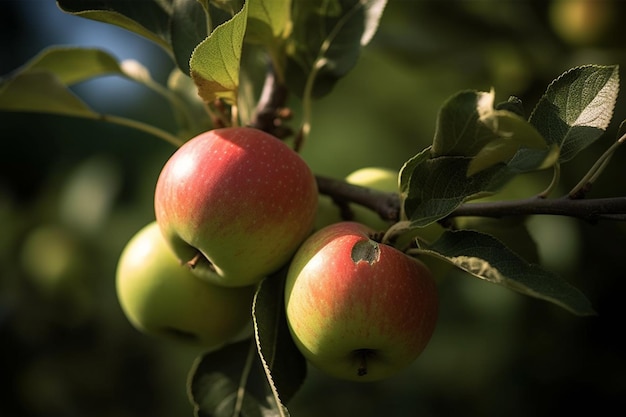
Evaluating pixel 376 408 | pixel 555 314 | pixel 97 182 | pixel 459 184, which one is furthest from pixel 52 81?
pixel 376 408

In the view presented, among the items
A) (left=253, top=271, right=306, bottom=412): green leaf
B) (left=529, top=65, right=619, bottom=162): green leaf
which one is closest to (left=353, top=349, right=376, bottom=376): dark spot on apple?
(left=253, top=271, right=306, bottom=412): green leaf

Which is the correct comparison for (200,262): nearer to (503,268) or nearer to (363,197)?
(363,197)

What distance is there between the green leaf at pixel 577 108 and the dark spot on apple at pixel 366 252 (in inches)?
9.9

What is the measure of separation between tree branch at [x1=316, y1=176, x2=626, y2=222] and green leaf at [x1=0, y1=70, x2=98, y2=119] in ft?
1.56

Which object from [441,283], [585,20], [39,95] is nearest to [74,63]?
[39,95]

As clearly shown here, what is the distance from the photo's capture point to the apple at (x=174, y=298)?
44.1 inches

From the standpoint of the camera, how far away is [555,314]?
1979mm

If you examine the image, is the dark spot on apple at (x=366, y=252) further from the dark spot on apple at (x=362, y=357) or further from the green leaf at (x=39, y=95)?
the green leaf at (x=39, y=95)

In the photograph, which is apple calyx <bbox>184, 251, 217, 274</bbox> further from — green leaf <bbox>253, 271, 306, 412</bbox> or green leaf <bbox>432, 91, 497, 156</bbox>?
green leaf <bbox>432, 91, 497, 156</bbox>

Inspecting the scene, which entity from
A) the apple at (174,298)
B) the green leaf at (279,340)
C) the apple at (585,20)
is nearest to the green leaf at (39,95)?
the apple at (174,298)

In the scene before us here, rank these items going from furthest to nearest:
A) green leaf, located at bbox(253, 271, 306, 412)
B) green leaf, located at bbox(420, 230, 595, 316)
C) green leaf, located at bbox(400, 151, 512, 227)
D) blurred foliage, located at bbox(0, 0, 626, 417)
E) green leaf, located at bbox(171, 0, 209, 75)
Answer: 1. blurred foliage, located at bbox(0, 0, 626, 417)
2. green leaf, located at bbox(171, 0, 209, 75)
3. green leaf, located at bbox(253, 271, 306, 412)
4. green leaf, located at bbox(400, 151, 512, 227)
5. green leaf, located at bbox(420, 230, 595, 316)

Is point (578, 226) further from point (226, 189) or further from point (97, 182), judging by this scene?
point (97, 182)

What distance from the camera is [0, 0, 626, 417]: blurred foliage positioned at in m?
1.91

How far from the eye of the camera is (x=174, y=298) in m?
1.13
